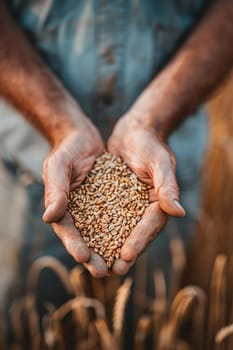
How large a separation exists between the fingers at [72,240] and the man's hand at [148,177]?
77mm

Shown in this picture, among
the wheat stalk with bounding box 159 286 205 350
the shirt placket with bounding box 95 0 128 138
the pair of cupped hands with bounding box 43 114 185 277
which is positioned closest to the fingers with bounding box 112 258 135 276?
the pair of cupped hands with bounding box 43 114 185 277

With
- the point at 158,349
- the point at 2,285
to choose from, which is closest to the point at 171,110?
the point at 158,349

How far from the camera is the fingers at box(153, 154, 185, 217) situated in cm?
122

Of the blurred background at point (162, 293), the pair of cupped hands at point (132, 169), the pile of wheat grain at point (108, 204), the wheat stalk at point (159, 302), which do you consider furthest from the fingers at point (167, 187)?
the wheat stalk at point (159, 302)

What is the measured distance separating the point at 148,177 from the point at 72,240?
24cm

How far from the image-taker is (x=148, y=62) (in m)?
1.62

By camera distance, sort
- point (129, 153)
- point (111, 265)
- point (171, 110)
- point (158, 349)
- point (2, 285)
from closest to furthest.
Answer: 1. point (111, 265)
2. point (129, 153)
3. point (171, 110)
4. point (158, 349)
5. point (2, 285)

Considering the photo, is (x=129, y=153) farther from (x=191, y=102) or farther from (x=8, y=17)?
(x=8, y=17)

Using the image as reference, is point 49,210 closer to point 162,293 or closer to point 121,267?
point 121,267

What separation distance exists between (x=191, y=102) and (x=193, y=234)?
0.43 m

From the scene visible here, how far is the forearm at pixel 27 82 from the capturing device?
1.52 m

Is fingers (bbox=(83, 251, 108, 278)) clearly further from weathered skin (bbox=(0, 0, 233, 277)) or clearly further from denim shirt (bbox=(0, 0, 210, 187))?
denim shirt (bbox=(0, 0, 210, 187))

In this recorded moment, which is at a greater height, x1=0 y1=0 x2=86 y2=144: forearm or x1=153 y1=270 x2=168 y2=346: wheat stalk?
x1=0 y1=0 x2=86 y2=144: forearm

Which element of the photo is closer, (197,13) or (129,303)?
(197,13)
